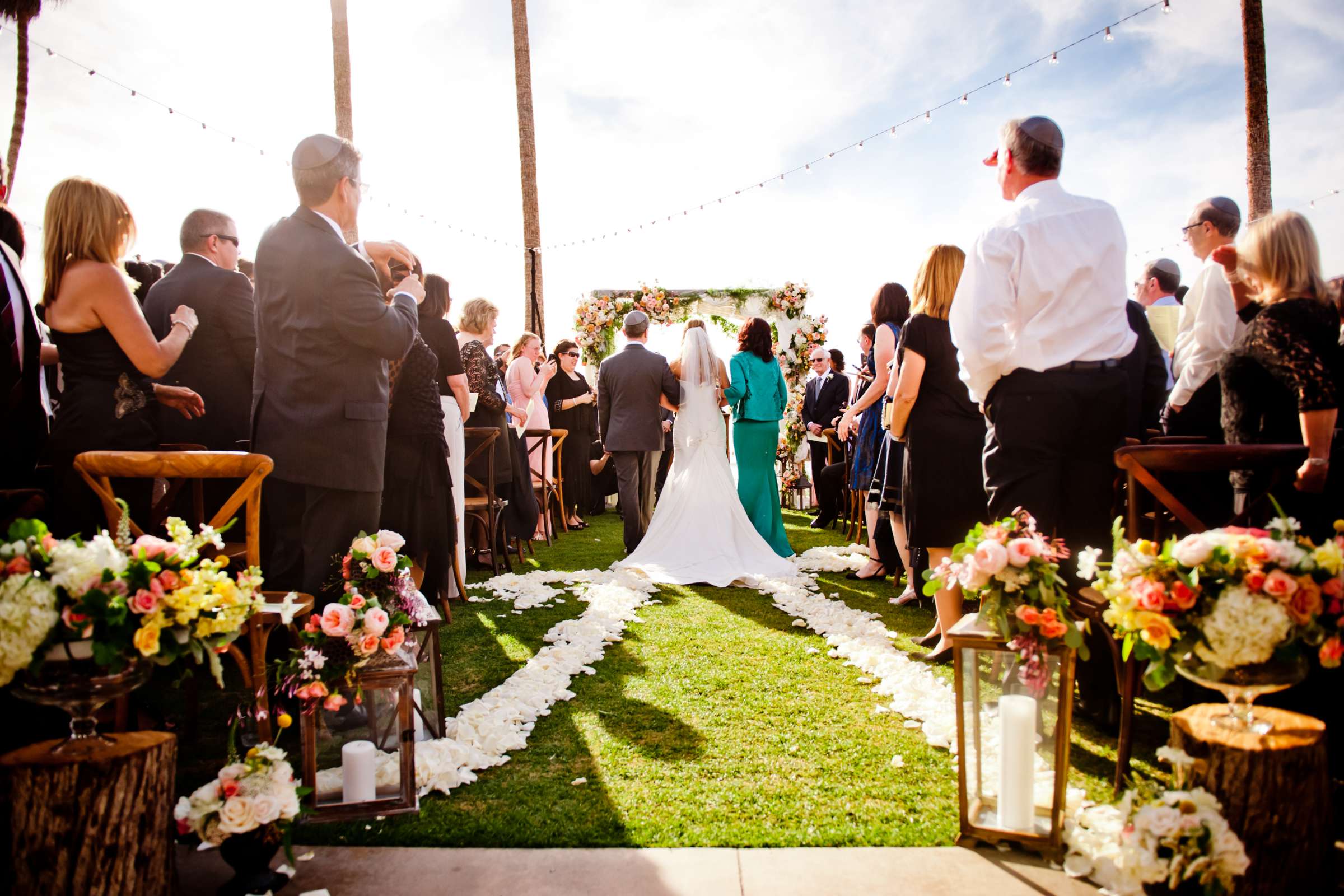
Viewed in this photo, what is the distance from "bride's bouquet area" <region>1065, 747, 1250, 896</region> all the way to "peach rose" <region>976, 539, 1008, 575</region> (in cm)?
49

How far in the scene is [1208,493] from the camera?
9.33 feet

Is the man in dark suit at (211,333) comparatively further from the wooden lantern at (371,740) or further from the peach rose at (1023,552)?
the peach rose at (1023,552)

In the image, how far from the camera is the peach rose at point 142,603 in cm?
156

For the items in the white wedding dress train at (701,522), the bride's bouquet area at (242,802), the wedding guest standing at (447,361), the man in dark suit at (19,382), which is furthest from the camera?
the white wedding dress train at (701,522)

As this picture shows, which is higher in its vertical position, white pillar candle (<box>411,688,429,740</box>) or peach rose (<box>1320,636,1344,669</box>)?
peach rose (<box>1320,636,1344,669</box>)

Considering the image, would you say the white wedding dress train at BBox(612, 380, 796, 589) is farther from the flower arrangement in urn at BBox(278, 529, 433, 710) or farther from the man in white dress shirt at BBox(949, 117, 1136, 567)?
the flower arrangement in urn at BBox(278, 529, 433, 710)

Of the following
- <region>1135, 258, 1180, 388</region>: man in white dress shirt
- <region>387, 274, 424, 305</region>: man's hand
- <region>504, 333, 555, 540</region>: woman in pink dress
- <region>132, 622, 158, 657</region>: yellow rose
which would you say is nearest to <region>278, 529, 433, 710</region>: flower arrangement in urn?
<region>132, 622, 158, 657</region>: yellow rose

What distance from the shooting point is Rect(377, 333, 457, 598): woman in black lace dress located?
3707 millimetres

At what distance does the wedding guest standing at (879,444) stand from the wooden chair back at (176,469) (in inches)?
117

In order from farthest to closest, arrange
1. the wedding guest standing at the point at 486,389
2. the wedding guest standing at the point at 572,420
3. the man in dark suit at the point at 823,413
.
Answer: the wedding guest standing at the point at 572,420 → the man in dark suit at the point at 823,413 → the wedding guest standing at the point at 486,389

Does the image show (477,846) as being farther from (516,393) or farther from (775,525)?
(516,393)

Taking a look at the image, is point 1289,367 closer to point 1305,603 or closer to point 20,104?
point 1305,603

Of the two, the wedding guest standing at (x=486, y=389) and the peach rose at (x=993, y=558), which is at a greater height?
the wedding guest standing at (x=486, y=389)

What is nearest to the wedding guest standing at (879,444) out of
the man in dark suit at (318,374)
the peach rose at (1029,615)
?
the peach rose at (1029,615)
